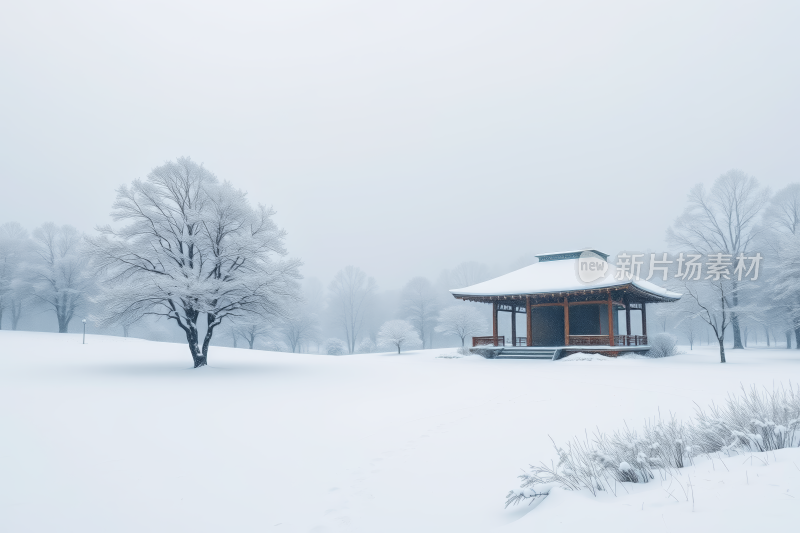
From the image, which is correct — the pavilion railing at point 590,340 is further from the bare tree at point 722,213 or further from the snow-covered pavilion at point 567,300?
the bare tree at point 722,213

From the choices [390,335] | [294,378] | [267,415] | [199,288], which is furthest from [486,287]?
[267,415]

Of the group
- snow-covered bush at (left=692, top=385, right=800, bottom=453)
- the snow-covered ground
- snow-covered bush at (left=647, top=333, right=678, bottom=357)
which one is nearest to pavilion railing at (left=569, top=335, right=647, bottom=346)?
snow-covered bush at (left=647, top=333, right=678, bottom=357)

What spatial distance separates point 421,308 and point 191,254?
41.5 m

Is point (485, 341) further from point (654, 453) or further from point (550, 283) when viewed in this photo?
point (654, 453)

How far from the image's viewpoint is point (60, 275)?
1421 inches

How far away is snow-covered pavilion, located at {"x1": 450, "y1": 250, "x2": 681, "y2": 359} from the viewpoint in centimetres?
2359

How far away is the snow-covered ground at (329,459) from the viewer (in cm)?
350

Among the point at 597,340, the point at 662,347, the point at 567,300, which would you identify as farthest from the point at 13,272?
the point at 662,347

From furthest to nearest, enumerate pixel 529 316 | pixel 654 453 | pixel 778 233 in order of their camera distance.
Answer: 1. pixel 778 233
2. pixel 529 316
3. pixel 654 453

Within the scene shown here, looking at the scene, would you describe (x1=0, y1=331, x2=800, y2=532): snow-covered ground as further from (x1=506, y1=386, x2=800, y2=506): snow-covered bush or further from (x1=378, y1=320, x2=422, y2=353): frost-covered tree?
(x1=378, y1=320, x2=422, y2=353): frost-covered tree

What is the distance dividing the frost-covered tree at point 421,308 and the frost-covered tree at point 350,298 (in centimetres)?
672

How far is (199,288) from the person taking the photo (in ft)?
47.8

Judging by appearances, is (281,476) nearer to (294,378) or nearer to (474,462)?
(474,462)
